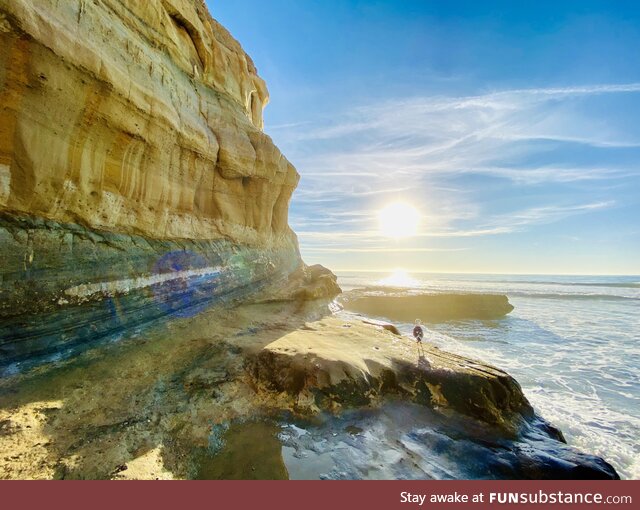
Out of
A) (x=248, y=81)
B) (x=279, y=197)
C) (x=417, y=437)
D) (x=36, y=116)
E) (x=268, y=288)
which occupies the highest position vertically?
(x=248, y=81)

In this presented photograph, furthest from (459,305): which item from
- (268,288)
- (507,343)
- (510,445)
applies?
A: (510,445)

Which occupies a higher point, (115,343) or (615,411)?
(115,343)

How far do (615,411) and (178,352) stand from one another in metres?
12.9

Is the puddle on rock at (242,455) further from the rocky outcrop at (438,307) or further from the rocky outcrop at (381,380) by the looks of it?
the rocky outcrop at (438,307)

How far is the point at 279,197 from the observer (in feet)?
55.5

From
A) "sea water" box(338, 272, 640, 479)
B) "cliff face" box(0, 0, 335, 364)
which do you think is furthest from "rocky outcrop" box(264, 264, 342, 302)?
"sea water" box(338, 272, 640, 479)

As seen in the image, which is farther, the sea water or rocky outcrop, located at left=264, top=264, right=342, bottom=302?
rocky outcrop, located at left=264, top=264, right=342, bottom=302
